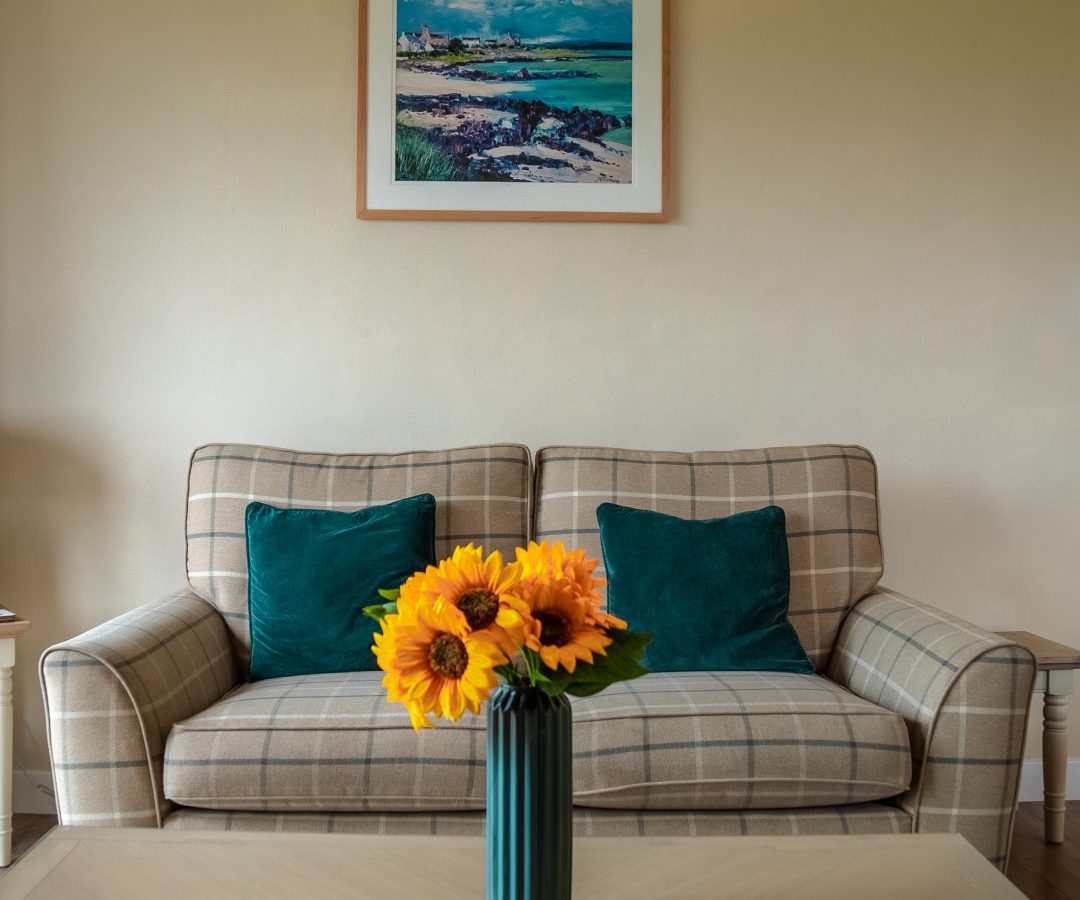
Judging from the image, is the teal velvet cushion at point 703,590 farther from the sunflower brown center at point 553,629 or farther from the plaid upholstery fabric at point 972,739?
the sunflower brown center at point 553,629

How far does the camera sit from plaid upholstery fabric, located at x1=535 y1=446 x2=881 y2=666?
88.7 inches

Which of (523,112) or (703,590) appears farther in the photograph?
(523,112)

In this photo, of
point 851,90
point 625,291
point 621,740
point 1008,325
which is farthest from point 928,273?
point 621,740

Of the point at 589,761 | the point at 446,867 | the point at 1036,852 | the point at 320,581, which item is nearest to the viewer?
the point at 446,867

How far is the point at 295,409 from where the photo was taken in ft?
8.77

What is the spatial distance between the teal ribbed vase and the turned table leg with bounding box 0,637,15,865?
5.21ft

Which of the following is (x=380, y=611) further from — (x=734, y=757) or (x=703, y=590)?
(x=703, y=590)

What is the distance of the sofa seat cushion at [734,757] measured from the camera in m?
1.67

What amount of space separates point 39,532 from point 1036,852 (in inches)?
103

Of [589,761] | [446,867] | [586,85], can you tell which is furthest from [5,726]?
[586,85]

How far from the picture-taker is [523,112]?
268 cm

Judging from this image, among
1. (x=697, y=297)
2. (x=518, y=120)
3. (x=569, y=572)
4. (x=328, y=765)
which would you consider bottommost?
(x=328, y=765)

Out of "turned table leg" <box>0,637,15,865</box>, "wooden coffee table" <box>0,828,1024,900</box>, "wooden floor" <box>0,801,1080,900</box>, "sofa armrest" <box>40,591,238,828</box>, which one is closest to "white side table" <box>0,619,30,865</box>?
"turned table leg" <box>0,637,15,865</box>

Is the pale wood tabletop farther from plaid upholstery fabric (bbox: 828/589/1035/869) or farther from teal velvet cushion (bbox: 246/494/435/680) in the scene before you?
teal velvet cushion (bbox: 246/494/435/680)
